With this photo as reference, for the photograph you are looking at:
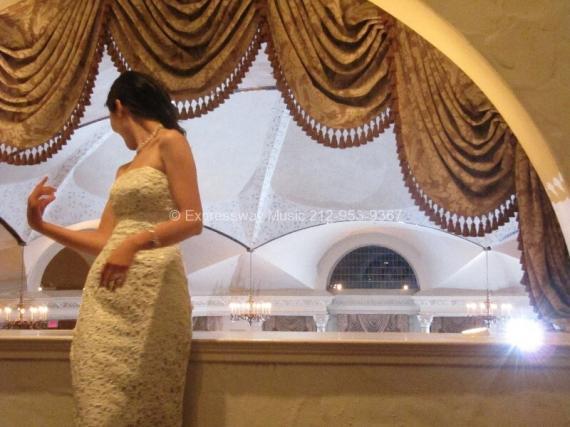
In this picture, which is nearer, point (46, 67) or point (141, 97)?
point (141, 97)

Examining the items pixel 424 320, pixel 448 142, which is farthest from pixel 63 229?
pixel 424 320

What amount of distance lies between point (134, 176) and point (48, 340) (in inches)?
A: 30.9

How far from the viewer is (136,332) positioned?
1.81 metres

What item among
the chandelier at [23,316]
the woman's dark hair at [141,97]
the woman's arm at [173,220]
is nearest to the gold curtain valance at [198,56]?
the woman's dark hair at [141,97]

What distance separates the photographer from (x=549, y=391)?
205 cm

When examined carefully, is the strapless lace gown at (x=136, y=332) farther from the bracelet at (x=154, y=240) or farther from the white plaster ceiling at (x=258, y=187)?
the white plaster ceiling at (x=258, y=187)

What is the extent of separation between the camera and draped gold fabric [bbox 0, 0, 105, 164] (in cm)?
331

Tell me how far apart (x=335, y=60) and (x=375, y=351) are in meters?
1.61

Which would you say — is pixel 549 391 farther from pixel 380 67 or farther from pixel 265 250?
pixel 265 250

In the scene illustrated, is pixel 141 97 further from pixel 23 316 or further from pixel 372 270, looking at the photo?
pixel 372 270

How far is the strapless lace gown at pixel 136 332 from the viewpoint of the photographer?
177 cm

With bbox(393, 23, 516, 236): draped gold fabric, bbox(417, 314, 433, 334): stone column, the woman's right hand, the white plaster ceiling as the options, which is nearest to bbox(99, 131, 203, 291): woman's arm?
the woman's right hand

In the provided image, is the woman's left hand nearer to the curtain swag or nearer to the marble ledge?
the marble ledge

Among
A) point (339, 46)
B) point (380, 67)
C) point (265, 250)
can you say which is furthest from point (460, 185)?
point (265, 250)
